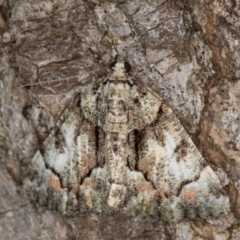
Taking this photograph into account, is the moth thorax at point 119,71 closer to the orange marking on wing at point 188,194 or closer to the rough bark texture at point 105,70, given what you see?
the rough bark texture at point 105,70

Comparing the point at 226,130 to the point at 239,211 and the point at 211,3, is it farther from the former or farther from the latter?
the point at 211,3

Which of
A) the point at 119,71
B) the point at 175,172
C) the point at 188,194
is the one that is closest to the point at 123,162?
the point at 175,172

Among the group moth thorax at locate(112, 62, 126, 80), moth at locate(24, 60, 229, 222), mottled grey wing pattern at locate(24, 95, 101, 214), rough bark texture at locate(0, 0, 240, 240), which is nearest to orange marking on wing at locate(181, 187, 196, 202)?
moth at locate(24, 60, 229, 222)

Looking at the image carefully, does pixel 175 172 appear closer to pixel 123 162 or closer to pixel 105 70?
pixel 123 162

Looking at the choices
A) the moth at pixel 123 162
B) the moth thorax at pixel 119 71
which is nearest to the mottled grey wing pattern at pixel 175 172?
the moth at pixel 123 162

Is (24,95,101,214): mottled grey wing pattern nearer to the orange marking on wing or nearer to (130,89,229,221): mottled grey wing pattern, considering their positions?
(130,89,229,221): mottled grey wing pattern

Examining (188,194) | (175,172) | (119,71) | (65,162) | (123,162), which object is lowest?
(188,194)

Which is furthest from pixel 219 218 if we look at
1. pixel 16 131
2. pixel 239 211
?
pixel 16 131
